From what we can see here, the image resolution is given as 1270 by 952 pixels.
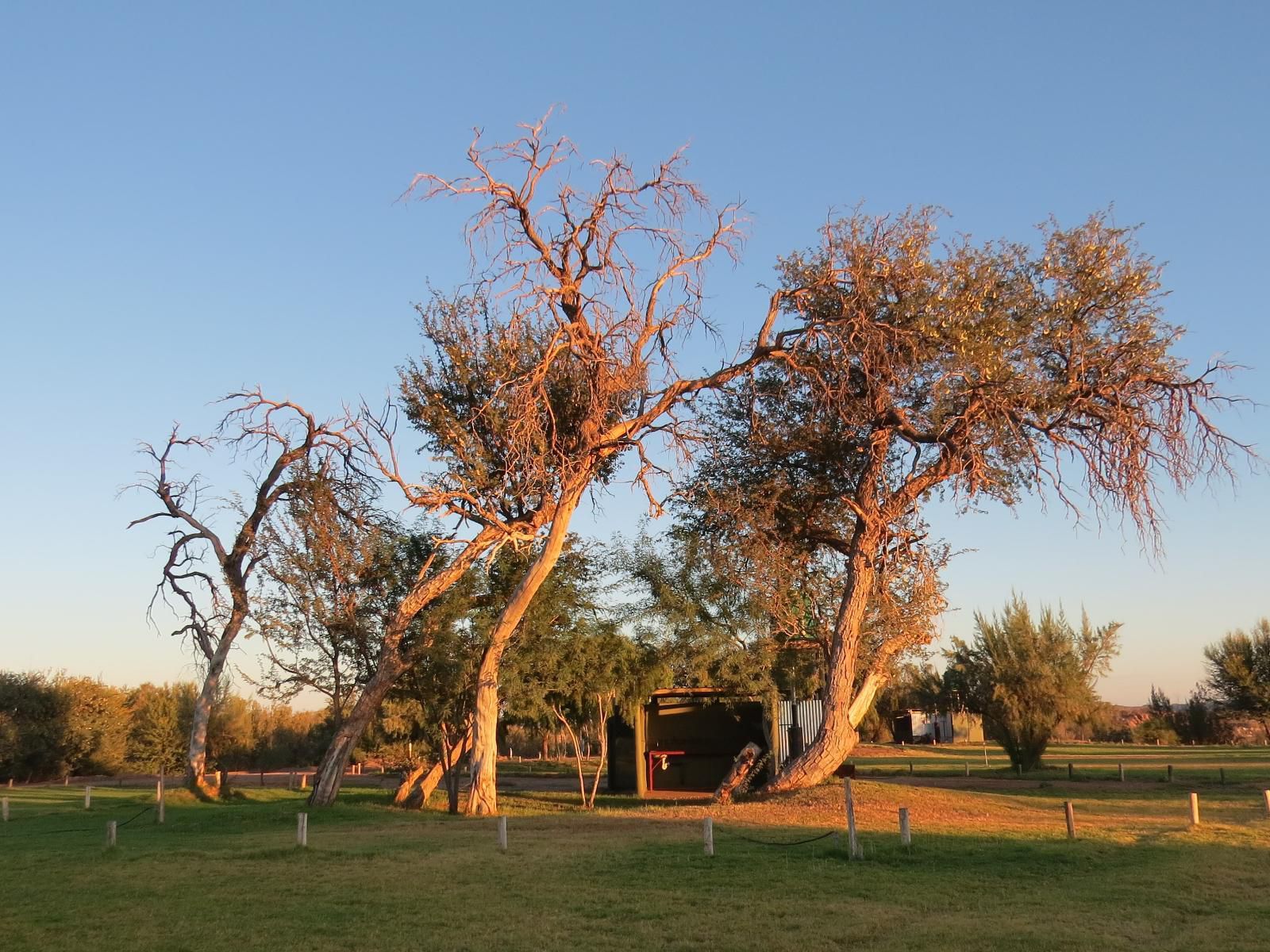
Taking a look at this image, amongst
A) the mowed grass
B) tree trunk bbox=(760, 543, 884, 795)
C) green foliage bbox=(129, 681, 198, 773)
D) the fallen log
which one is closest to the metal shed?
the fallen log

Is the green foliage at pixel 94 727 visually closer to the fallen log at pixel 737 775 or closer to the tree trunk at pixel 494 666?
the tree trunk at pixel 494 666

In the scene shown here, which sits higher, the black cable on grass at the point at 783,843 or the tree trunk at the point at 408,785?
the black cable on grass at the point at 783,843

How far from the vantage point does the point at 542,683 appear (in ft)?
93.0

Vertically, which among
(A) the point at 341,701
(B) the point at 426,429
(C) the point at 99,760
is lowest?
(C) the point at 99,760

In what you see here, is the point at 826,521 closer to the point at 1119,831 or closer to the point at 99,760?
the point at 1119,831

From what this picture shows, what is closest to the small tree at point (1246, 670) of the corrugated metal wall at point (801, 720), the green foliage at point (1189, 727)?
the green foliage at point (1189, 727)

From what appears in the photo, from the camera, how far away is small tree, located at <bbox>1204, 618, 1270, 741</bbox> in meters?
49.1

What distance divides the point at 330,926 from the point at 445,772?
59.6ft

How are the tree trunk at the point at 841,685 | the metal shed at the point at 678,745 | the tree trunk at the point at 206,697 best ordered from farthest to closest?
1. the metal shed at the point at 678,745
2. the tree trunk at the point at 206,697
3. the tree trunk at the point at 841,685

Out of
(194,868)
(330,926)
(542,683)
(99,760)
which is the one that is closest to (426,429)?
(542,683)

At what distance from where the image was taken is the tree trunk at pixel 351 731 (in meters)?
27.5

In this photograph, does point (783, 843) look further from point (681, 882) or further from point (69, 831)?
point (69, 831)

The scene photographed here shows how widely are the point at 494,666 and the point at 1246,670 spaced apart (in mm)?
40325

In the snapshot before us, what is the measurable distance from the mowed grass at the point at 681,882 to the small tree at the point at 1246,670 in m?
30.7
